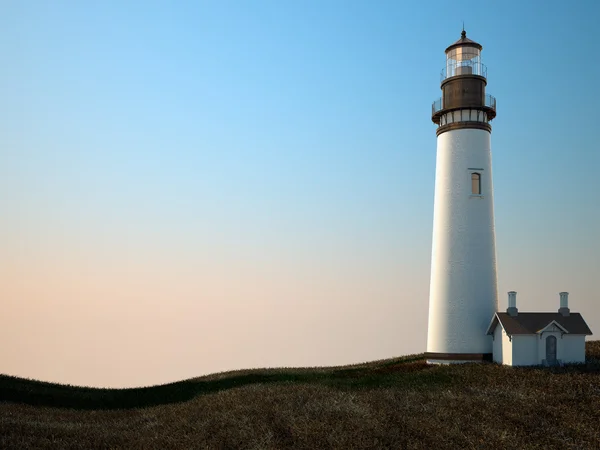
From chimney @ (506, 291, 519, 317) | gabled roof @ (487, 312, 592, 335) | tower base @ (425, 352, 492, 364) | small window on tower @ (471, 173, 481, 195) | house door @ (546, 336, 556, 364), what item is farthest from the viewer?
small window on tower @ (471, 173, 481, 195)

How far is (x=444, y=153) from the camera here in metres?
32.3

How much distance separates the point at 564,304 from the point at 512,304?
9.16ft

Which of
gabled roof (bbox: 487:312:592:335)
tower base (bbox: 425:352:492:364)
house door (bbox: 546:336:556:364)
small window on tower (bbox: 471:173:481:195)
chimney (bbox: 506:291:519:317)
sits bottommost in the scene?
tower base (bbox: 425:352:492:364)

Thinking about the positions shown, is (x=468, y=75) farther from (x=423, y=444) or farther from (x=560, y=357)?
(x=423, y=444)

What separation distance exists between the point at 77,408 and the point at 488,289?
2165 cm

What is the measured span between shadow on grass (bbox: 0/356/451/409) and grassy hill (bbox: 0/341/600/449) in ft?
0.36

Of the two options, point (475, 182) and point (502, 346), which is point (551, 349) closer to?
point (502, 346)

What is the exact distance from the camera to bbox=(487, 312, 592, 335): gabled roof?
28364mm

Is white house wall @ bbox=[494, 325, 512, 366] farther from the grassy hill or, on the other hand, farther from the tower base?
the grassy hill

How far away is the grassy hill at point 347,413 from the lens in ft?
61.3

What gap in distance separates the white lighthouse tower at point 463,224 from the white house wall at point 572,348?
11.8 feet

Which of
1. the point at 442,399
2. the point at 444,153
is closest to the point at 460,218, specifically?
the point at 444,153

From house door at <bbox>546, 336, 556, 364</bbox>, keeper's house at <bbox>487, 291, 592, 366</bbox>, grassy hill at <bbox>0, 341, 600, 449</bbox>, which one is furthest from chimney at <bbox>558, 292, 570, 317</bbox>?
grassy hill at <bbox>0, 341, 600, 449</bbox>

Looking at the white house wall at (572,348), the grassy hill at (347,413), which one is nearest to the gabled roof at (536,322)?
the white house wall at (572,348)
